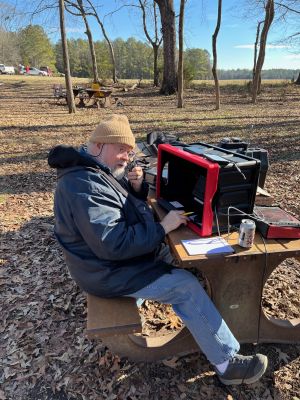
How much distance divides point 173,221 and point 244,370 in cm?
112

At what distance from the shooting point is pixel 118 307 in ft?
7.61

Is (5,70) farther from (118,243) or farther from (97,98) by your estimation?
(118,243)

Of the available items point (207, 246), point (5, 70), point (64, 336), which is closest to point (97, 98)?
point (64, 336)

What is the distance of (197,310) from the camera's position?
91.1 inches

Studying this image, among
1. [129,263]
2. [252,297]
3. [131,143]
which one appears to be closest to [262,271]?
[252,297]

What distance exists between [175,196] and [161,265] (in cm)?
83

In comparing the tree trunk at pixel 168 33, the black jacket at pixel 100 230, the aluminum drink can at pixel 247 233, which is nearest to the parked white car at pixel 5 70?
the tree trunk at pixel 168 33

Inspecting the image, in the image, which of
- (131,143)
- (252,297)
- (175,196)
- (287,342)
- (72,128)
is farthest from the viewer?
(72,128)

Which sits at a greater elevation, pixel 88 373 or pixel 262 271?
pixel 262 271

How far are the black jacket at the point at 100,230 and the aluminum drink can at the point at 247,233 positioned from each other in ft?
1.72

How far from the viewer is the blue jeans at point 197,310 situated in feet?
7.54

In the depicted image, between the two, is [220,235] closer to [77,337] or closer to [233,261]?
[233,261]

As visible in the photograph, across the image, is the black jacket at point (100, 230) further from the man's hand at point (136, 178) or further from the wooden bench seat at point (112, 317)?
the man's hand at point (136, 178)

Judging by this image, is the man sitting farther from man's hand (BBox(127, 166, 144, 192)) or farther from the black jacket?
man's hand (BBox(127, 166, 144, 192))
